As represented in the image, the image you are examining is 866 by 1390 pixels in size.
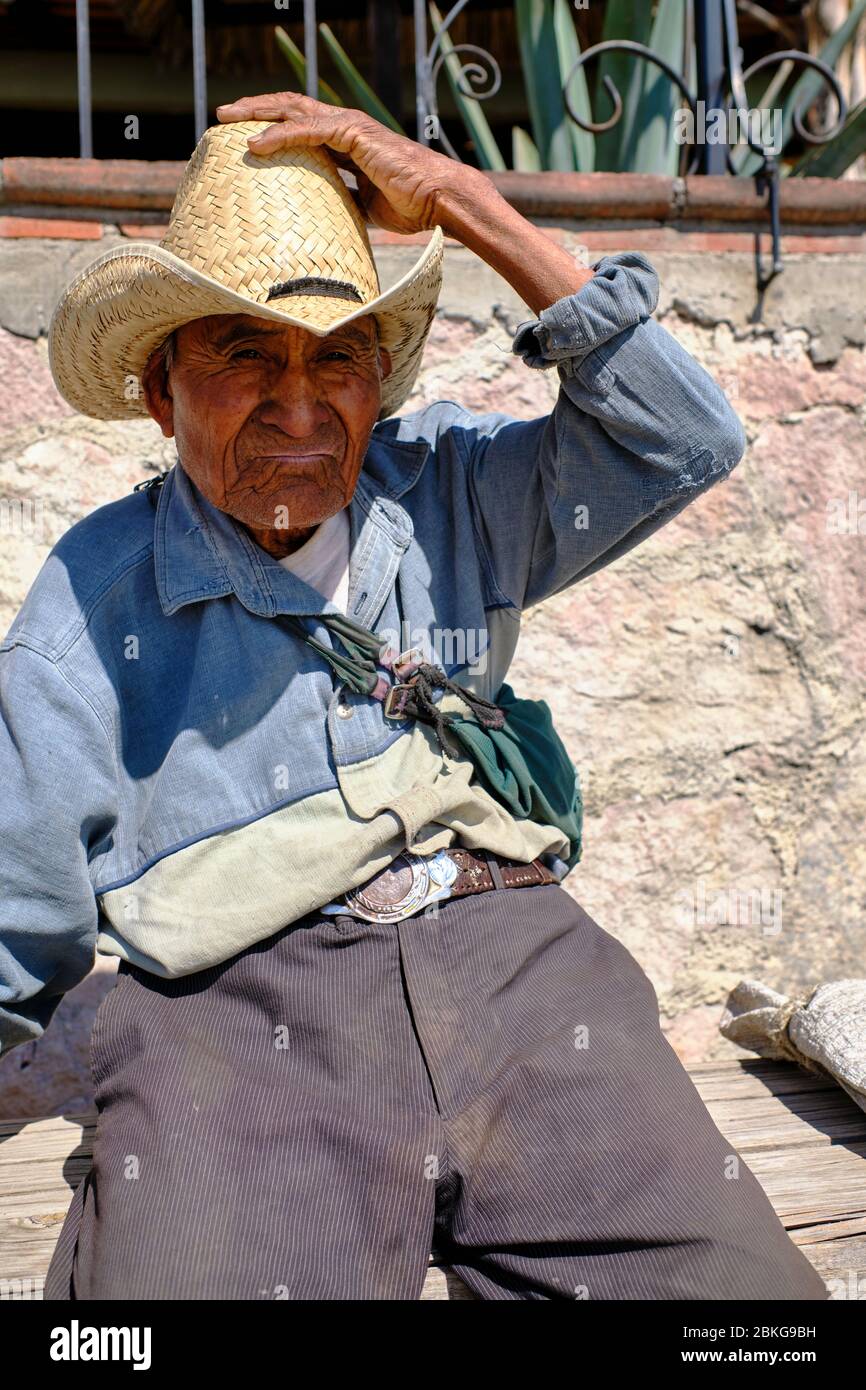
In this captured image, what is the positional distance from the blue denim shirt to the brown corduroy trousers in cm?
11

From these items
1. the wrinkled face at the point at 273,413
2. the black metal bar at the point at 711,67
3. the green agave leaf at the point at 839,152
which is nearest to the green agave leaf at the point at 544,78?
the black metal bar at the point at 711,67

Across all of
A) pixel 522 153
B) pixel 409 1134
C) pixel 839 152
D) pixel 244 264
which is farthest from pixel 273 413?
pixel 839 152

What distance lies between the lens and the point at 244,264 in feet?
5.43

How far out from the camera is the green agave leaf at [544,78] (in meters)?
2.95

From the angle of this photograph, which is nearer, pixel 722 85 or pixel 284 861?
pixel 284 861

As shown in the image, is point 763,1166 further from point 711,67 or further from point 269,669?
point 711,67

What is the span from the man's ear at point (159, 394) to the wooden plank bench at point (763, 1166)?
3.83 ft

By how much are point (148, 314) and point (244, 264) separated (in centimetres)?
15

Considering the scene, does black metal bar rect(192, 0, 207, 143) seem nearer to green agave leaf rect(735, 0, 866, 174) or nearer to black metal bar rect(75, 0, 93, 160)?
black metal bar rect(75, 0, 93, 160)

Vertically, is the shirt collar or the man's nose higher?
the man's nose

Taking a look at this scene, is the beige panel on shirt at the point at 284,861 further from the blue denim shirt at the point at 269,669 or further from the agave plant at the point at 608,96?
the agave plant at the point at 608,96

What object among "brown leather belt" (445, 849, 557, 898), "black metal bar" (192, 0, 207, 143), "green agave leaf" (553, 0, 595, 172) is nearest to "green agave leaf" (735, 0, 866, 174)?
"green agave leaf" (553, 0, 595, 172)

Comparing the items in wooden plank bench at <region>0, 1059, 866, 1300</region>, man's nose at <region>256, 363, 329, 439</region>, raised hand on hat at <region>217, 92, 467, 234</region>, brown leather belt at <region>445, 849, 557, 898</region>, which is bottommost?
wooden plank bench at <region>0, 1059, 866, 1300</region>

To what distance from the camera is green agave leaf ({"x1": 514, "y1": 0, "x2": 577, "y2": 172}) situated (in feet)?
9.69
